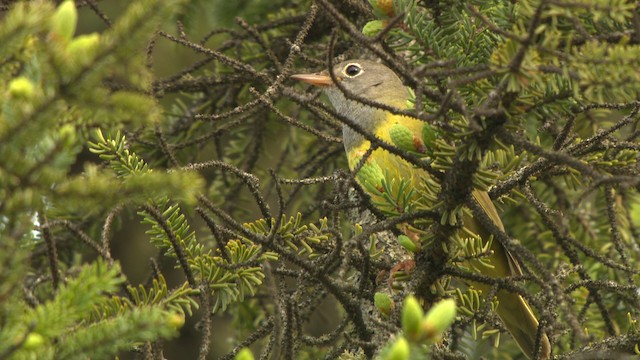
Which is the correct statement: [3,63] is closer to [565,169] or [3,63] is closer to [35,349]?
[35,349]

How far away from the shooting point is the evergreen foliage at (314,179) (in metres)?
1.56

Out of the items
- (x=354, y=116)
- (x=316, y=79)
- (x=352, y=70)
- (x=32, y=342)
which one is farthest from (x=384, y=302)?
(x=352, y=70)

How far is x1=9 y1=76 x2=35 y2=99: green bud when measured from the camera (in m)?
1.50

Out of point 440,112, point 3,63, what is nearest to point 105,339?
point 3,63

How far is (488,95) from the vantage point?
2.23 metres

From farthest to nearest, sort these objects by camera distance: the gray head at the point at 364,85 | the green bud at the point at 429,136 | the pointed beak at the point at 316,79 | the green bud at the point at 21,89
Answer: the gray head at the point at 364,85, the pointed beak at the point at 316,79, the green bud at the point at 429,136, the green bud at the point at 21,89

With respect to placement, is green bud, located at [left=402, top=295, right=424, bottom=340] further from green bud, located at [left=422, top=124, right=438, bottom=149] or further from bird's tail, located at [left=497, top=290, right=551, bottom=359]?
bird's tail, located at [left=497, top=290, right=551, bottom=359]

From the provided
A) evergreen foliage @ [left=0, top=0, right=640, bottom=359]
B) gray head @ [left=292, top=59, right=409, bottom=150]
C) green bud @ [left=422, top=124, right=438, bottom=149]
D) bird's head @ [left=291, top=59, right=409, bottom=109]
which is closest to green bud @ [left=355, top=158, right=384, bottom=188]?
evergreen foliage @ [left=0, top=0, right=640, bottom=359]

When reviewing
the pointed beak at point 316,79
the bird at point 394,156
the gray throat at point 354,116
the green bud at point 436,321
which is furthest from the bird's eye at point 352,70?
the green bud at point 436,321

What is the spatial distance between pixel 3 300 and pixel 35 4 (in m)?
0.57

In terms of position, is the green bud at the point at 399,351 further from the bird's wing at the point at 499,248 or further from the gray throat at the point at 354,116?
the bird's wing at the point at 499,248

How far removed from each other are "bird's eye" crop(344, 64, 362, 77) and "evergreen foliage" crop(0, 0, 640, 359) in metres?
0.14

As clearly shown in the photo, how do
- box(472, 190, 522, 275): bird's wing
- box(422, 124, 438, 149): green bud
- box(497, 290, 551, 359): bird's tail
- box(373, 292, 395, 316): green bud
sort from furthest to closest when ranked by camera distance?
1. box(497, 290, 551, 359): bird's tail
2. box(472, 190, 522, 275): bird's wing
3. box(373, 292, 395, 316): green bud
4. box(422, 124, 438, 149): green bud

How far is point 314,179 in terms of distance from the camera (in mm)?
3111
